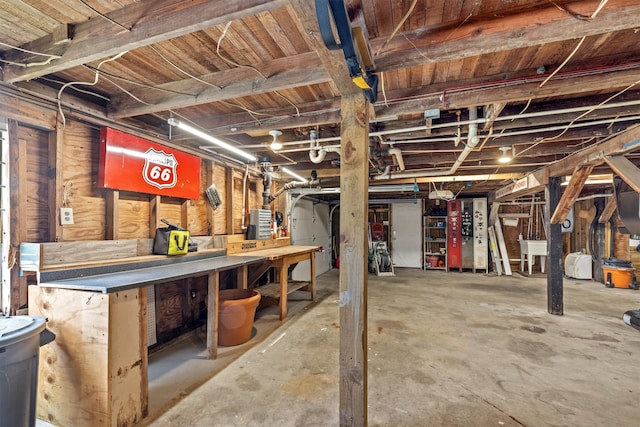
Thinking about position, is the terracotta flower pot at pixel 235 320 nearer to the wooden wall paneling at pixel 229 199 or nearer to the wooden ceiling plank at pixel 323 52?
the wooden wall paneling at pixel 229 199

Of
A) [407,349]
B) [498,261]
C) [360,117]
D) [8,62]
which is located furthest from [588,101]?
[498,261]

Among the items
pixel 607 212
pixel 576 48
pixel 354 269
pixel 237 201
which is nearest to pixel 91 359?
pixel 354 269

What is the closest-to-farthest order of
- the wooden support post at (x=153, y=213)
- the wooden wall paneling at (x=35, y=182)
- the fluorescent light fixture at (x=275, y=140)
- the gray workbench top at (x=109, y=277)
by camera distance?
the gray workbench top at (x=109, y=277), the wooden wall paneling at (x=35, y=182), the wooden support post at (x=153, y=213), the fluorescent light fixture at (x=275, y=140)

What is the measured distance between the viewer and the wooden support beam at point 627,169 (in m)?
2.74

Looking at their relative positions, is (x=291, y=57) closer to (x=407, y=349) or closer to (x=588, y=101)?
(x=588, y=101)

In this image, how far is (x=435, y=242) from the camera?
832cm

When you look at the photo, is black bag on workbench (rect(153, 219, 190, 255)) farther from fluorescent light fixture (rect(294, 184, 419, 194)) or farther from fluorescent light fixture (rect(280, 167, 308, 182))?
fluorescent light fixture (rect(294, 184, 419, 194))

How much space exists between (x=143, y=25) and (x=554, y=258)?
517 cm

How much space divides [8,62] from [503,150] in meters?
4.50

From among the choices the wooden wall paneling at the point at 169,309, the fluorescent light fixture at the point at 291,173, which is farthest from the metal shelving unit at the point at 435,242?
the wooden wall paneling at the point at 169,309

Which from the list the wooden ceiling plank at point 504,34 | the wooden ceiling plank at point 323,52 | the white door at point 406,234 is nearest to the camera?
the wooden ceiling plank at point 323,52

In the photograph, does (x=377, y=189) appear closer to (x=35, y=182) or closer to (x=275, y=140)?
(x=275, y=140)

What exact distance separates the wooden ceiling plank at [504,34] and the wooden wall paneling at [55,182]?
7.40 feet

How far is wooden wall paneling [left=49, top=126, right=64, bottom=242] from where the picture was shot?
196cm
